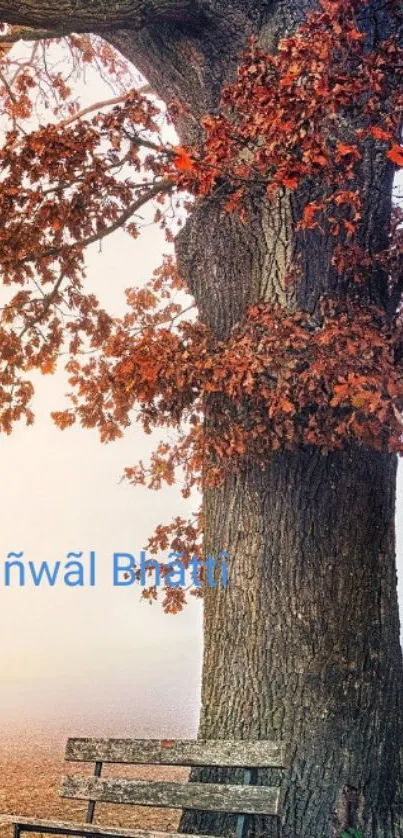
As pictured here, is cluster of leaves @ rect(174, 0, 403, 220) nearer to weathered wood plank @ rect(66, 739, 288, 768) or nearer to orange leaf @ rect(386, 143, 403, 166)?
orange leaf @ rect(386, 143, 403, 166)

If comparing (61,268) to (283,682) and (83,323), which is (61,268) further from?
(283,682)

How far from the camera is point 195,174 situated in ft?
18.3

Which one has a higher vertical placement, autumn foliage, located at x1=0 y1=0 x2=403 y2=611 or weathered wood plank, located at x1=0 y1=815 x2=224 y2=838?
autumn foliage, located at x1=0 y1=0 x2=403 y2=611

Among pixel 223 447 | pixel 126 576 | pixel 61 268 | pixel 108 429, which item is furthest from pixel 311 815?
pixel 61 268

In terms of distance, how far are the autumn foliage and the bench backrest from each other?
5.26 feet

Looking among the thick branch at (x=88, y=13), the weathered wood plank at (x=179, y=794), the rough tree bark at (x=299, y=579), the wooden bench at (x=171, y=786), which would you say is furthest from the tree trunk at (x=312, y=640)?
the thick branch at (x=88, y=13)

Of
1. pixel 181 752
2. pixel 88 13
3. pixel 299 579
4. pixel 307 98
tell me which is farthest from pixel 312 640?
pixel 88 13

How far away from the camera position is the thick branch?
638cm

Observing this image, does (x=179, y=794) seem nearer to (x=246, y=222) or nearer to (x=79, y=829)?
(x=79, y=829)

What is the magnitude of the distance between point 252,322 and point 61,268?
6.89 ft

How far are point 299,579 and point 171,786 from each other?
1404 millimetres

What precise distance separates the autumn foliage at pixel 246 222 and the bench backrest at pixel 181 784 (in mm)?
1604

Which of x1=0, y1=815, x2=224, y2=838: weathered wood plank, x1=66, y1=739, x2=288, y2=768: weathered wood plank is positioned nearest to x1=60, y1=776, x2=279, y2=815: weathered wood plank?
x1=66, y1=739, x2=288, y2=768: weathered wood plank

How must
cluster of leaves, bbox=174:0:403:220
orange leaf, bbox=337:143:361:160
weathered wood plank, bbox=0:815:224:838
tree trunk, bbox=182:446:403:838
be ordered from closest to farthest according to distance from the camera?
orange leaf, bbox=337:143:361:160 → cluster of leaves, bbox=174:0:403:220 → weathered wood plank, bbox=0:815:224:838 → tree trunk, bbox=182:446:403:838
